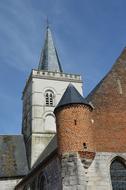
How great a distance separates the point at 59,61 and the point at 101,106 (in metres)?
16.3

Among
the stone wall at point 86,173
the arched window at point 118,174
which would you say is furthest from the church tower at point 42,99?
the stone wall at point 86,173

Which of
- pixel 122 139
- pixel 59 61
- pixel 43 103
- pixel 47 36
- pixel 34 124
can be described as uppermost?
pixel 47 36

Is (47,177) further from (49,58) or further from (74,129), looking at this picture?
(49,58)

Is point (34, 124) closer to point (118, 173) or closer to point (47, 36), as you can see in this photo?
point (47, 36)

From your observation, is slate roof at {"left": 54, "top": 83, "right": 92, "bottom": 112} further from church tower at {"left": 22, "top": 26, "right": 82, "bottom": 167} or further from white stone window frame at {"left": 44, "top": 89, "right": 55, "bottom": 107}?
white stone window frame at {"left": 44, "top": 89, "right": 55, "bottom": 107}

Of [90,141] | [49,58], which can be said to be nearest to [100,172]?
[90,141]

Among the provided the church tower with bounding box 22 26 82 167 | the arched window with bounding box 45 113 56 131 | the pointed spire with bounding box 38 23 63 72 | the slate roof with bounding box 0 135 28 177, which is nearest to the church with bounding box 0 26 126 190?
the slate roof with bounding box 0 135 28 177

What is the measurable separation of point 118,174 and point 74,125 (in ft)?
8.21

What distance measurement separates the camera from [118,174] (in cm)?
1255

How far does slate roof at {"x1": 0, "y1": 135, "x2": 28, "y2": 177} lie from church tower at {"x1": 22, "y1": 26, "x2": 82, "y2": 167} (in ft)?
1.55

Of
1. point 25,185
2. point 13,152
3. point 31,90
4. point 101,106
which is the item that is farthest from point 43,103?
point 101,106

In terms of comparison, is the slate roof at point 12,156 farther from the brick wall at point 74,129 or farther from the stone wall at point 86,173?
the stone wall at point 86,173

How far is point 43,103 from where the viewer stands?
1001 inches

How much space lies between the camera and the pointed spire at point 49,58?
28228 mm
